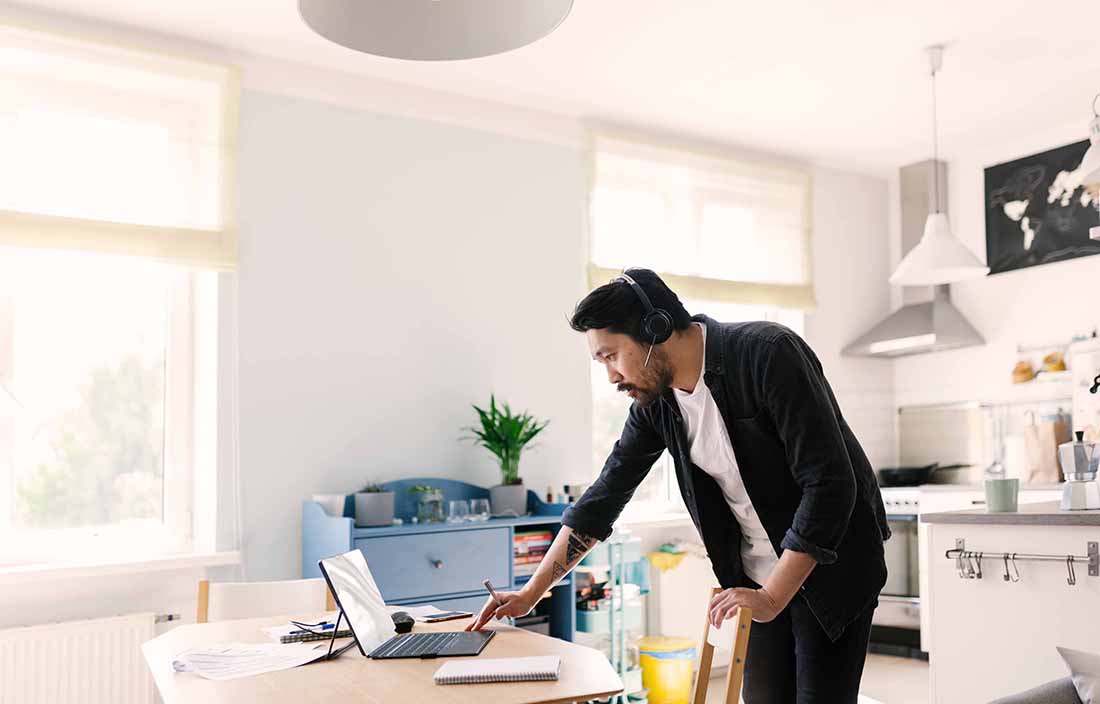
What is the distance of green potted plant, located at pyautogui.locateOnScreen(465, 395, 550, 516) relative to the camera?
4.26 metres

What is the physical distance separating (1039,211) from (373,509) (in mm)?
3669

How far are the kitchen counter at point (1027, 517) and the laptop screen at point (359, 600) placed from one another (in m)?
1.73

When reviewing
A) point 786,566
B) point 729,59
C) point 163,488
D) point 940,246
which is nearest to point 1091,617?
point 786,566

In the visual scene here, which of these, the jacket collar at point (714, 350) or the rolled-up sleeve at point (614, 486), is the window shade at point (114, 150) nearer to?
the rolled-up sleeve at point (614, 486)

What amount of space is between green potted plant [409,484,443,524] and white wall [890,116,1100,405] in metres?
3.09

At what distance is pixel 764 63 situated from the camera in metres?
4.31

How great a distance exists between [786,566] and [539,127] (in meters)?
3.31

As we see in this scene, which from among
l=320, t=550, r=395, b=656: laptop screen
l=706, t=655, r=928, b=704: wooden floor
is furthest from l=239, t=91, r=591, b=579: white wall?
l=320, t=550, r=395, b=656: laptop screen

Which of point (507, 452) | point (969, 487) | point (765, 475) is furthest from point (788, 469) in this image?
point (969, 487)

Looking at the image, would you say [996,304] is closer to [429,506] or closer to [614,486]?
[429,506]

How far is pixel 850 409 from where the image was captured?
5.89 meters

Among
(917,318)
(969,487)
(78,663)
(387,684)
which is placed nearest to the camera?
(387,684)

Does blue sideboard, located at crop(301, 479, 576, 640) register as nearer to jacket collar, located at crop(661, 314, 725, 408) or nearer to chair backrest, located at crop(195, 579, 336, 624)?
chair backrest, located at crop(195, 579, 336, 624)

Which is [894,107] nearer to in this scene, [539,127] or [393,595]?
[539,127]
